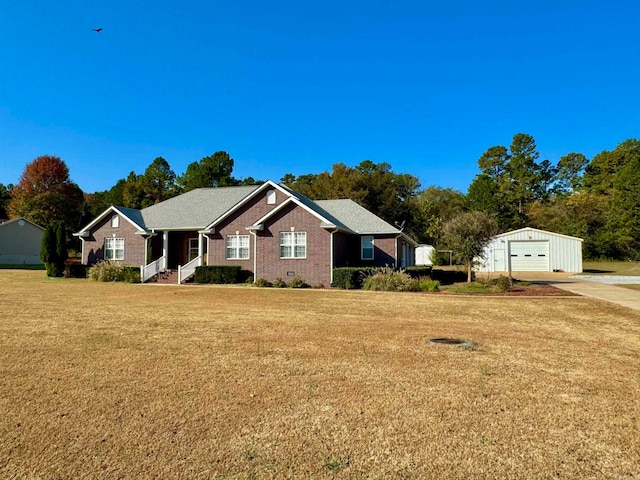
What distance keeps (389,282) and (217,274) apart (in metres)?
9.91

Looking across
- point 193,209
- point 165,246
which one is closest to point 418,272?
point 165,246

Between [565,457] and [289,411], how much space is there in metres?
2.55

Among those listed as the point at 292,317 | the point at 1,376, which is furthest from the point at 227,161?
the point at 1,376

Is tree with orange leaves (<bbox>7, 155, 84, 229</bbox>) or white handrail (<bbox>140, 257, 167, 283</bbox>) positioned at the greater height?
tree with orange leaves (<bbox>7, 155, 84, 229</bbox>)

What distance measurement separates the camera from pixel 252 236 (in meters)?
24.1

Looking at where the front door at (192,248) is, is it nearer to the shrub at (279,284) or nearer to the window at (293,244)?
the window at (293,244)

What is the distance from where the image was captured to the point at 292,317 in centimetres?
1063

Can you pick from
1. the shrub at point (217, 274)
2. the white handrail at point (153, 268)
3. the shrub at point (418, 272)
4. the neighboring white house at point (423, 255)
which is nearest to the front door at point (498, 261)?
the neighboring white house at point (423, 255)

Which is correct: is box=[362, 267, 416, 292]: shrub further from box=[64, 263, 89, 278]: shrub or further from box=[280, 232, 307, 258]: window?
box=[64, 263, 89, 278]: shrub

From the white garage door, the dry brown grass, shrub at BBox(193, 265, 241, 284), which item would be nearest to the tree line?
Result: the white garage door

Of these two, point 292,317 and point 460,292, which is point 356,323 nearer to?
point 292,317

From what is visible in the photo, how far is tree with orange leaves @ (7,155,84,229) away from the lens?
5212cm

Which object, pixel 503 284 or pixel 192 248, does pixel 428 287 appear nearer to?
pixel 503 284

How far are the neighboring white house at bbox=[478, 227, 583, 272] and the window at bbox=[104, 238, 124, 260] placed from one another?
29697 millimetres
